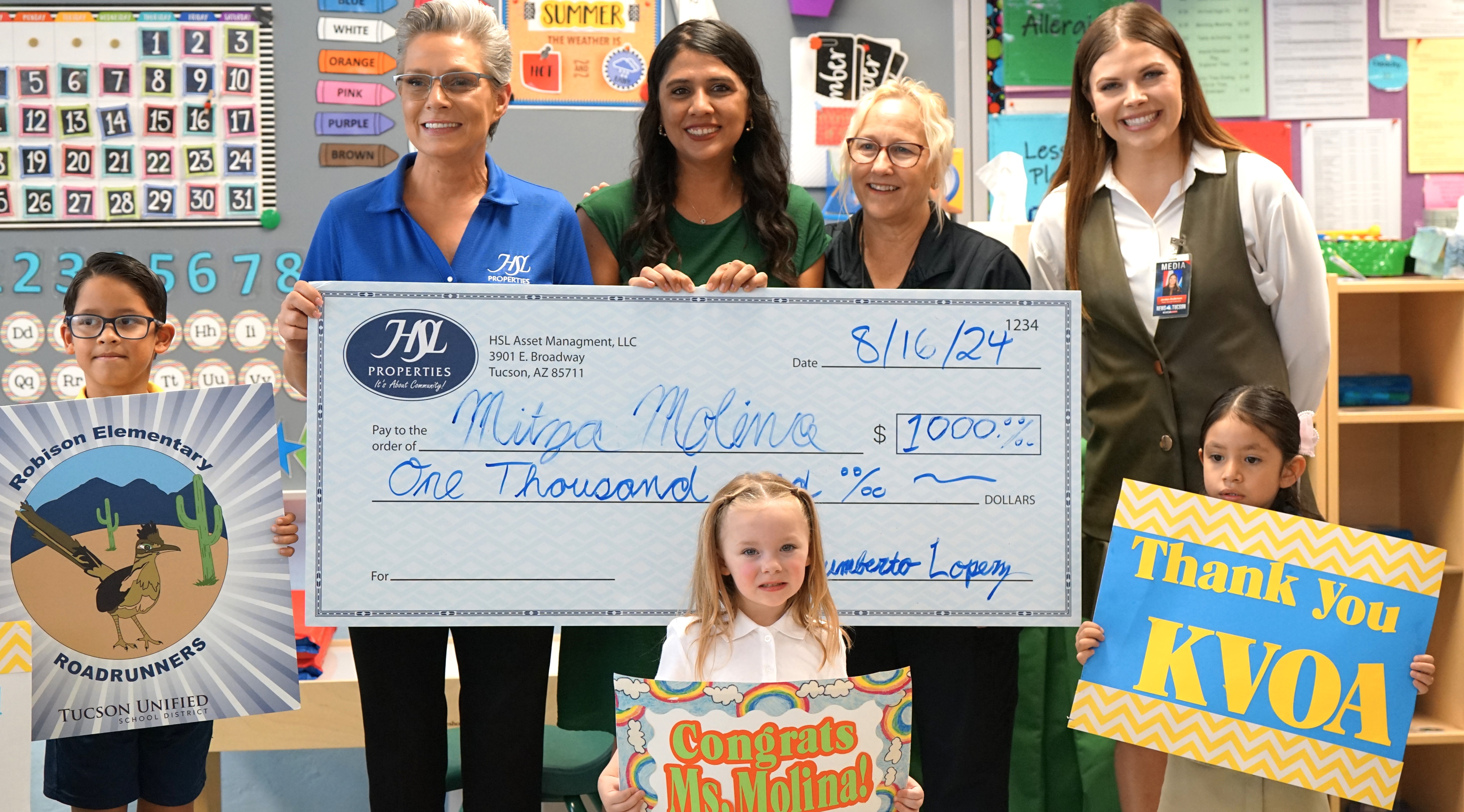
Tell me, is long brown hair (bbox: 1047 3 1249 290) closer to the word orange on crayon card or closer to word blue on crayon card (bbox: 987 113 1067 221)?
word blue on crayon card (bbox: 987 113 1067 221)

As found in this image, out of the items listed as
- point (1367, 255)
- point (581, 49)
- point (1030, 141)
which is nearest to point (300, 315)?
point (581, 49)

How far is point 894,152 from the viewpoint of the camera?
177cm

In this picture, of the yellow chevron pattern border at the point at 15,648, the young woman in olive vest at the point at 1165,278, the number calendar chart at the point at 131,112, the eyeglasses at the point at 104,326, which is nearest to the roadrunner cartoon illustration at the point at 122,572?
the yellow chevron pattern border at the point at 15,648

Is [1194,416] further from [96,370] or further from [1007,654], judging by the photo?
[96,370]

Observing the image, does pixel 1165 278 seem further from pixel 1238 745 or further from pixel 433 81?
pixel 433 81

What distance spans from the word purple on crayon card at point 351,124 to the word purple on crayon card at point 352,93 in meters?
0.02

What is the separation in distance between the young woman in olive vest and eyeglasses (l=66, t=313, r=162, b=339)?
5.30 ft

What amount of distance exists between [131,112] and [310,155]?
17.1 inches

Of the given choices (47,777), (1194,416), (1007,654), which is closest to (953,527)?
(1007,654)

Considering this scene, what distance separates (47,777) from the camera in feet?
6.03

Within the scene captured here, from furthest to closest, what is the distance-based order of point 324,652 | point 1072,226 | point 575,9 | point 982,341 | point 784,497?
point 575,9, point 324,652, point 1072,226, point 982,341, point 784,497

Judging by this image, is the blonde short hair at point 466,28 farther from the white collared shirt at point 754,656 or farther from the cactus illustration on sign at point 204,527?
the white collared shirt at point 754,656

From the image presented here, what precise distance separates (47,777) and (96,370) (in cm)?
69

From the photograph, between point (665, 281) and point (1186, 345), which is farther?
point (1186, 345)
